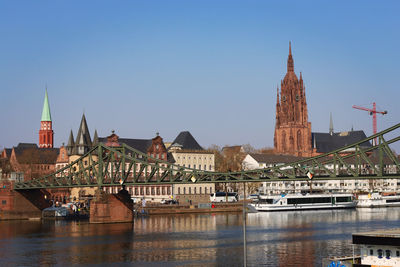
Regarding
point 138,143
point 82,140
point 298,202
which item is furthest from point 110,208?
point 138,143

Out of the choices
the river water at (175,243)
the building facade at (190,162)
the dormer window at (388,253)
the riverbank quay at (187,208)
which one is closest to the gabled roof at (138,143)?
the building facade at (190,162)

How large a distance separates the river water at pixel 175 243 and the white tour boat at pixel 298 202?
1603 inches

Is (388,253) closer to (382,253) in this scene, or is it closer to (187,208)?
(382,253)

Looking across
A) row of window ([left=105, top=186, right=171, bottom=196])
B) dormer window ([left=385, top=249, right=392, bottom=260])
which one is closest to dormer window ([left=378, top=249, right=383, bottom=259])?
dormer window ([left=385, top=249, right=392, bottom=260])

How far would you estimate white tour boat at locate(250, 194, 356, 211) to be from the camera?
537 feet

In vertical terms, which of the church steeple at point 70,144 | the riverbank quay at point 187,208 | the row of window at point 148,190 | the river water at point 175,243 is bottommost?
the river water at point 175,243

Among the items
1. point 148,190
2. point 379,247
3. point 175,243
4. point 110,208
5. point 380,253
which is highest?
point 148,190

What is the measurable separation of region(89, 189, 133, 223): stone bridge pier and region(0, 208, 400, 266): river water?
7.96ft

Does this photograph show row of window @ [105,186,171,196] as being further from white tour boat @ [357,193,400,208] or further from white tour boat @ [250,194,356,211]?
Result: white tour boat @ [357,193,400,208]

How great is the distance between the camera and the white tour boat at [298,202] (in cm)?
16375

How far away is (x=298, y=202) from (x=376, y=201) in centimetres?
3112

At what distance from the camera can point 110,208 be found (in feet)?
391

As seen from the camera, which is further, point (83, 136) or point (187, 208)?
point (83, 136)

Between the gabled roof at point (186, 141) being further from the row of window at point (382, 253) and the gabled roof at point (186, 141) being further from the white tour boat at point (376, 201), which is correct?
the row of window at point (382, 253)
